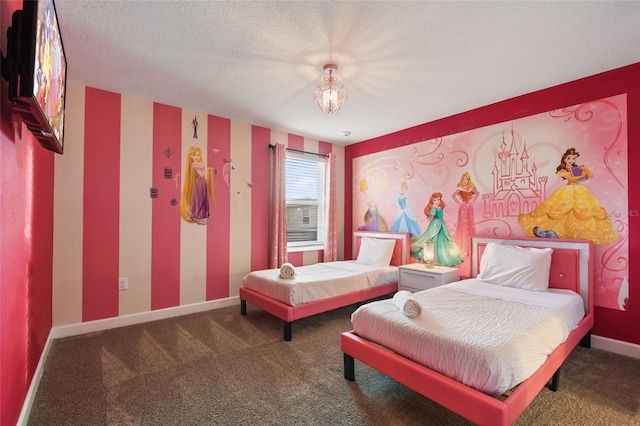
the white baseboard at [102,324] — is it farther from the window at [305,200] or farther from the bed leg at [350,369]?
the bed leg at [350,369]

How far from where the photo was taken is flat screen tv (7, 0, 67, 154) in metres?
1.07

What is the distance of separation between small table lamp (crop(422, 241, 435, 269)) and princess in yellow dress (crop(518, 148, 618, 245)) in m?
1.18

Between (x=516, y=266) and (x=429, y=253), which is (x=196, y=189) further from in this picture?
(x=516, y=266)

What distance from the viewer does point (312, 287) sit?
3.14 meters

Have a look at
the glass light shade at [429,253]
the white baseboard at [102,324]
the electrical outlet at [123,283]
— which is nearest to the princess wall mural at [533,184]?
the glass light shade at [429,253]

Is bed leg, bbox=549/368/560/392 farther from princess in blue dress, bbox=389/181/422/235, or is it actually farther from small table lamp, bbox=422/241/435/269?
princess in blue dress, bbox=389/181/422/235

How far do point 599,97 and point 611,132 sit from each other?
1.16 feet

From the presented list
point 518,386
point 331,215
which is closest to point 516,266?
point 518,386

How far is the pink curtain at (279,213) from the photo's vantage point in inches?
170

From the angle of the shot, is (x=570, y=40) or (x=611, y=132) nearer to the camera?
(x=570, y=40)

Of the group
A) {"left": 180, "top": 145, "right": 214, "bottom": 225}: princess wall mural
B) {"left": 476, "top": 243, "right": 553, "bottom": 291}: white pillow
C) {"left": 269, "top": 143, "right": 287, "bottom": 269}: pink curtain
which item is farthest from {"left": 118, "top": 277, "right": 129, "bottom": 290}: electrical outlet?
{"left": 476, "top": 243, "right": 553, "bottom": 291}: white pillow

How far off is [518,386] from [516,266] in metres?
1.63

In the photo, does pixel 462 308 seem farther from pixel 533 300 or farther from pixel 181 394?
pixel 181 394

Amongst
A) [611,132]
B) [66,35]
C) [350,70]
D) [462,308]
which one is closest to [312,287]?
[462,308]
